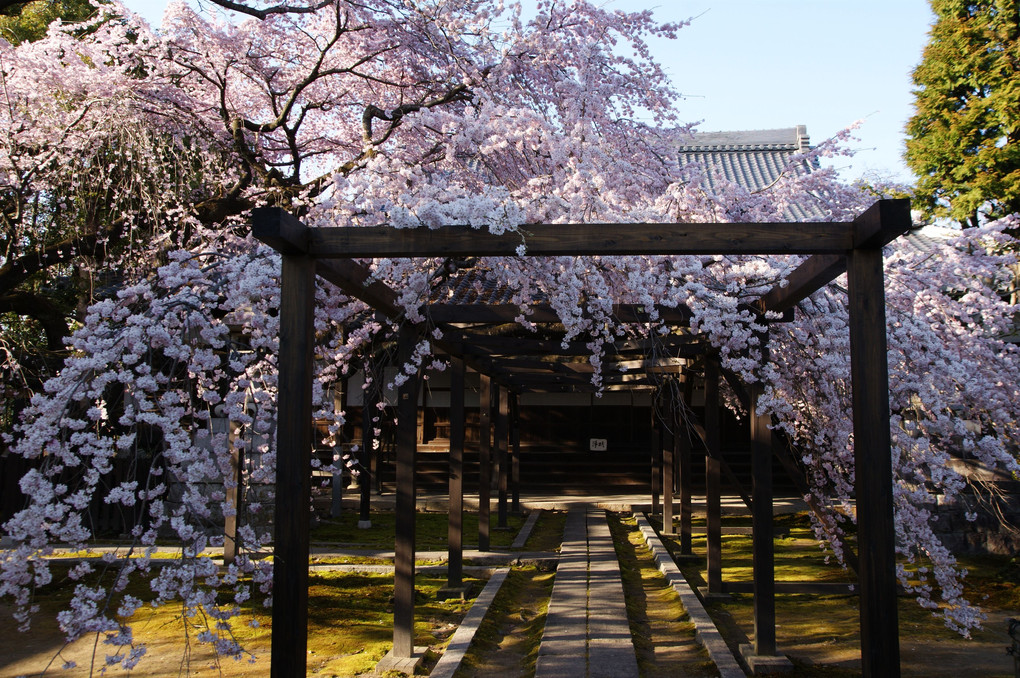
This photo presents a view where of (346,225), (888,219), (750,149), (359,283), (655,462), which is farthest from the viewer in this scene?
(750,149)

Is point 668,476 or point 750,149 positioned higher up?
point 750,149

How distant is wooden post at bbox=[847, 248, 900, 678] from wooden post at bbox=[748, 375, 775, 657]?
1864 mm

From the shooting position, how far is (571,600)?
6.91m

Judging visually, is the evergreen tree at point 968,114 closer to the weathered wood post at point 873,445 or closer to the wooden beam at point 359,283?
the weathered wood post at point 873,445

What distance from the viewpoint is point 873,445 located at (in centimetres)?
345

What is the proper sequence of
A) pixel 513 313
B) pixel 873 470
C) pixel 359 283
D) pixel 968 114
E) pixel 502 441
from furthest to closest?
pixel 968 114, pixel 502 441, pixel 513 313, pixel 359 283, pixel 873 470

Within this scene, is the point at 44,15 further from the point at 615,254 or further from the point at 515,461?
the point at 615,254

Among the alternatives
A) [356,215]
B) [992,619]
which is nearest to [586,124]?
[356,215]

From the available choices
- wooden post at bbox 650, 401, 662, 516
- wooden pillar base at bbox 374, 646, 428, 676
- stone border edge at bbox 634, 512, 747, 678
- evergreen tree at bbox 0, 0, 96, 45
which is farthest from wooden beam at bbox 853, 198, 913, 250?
evergreen tree at bbox 0, 0, 96, 45

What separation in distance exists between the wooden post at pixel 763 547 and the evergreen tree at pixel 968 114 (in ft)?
29.3

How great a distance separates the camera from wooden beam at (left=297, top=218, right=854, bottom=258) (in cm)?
366

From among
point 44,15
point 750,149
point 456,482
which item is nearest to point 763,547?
point 456,482

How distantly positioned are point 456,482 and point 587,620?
188 cm

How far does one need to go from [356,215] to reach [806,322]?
3.29 m
